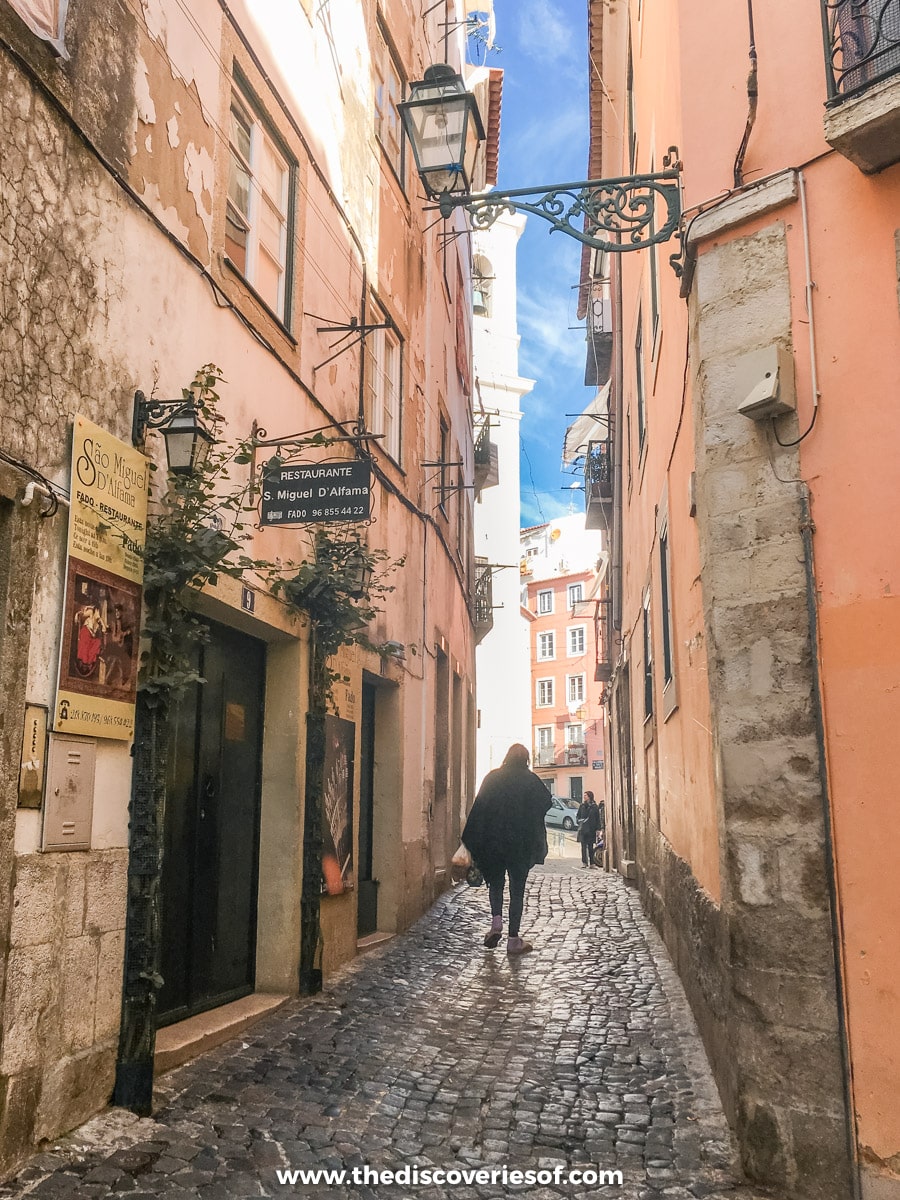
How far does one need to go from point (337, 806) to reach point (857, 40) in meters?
6.05

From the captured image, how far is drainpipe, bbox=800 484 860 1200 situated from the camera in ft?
12.8

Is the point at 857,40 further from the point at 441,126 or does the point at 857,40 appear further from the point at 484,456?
the point at 484,456

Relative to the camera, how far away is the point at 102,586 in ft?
15.7

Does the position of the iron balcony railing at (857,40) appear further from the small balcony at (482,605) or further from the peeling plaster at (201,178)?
the small balcony at (482,605)

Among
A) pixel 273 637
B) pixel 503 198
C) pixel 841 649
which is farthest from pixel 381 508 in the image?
pixel 841 649

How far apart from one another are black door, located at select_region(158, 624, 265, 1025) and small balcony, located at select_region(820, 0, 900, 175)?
4.35 meters

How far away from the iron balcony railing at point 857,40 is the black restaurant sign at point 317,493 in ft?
9.98

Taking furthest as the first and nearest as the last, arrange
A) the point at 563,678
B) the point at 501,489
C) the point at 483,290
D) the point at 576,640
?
the point at 563,678
the point at 576,640
the point at 501,489
the point at 483,290

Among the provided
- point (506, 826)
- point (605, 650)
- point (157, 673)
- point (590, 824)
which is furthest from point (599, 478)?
point (157, 673)

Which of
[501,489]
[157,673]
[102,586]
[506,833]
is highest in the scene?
[501,489]

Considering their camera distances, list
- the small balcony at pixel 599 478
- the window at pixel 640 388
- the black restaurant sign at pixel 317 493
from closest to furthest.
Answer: the black restaurant sign at pixel 317 493
the window at pixel 640 388
the small balcony at pixel 599 478

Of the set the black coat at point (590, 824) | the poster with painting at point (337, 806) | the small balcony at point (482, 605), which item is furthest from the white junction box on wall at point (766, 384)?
the black coat at point (590, 824)

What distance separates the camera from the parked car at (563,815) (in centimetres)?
4358

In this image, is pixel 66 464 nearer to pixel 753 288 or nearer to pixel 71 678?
pixel 71 678
